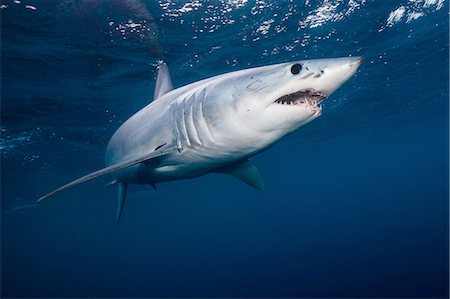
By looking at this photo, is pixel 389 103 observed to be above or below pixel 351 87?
above

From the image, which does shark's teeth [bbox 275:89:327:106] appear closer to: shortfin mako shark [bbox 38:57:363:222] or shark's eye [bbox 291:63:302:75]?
shortfin mako shark [bbox 38:57:363:222]

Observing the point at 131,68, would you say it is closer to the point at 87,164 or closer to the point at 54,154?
the point at 54,154

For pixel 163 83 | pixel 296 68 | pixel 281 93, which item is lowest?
pixel 281 93

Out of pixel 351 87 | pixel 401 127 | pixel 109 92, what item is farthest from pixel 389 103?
pixel 109 92

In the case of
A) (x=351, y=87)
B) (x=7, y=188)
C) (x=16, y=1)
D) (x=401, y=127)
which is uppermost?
(x=401, y=127)

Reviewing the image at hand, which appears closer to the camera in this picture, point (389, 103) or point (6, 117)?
point (6, 117)

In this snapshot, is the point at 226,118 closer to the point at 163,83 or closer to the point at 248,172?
the point at 248,172

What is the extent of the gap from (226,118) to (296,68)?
943 mm

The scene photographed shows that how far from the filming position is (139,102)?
45.9 ft

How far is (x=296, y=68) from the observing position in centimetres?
269

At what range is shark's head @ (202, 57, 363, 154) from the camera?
252cm

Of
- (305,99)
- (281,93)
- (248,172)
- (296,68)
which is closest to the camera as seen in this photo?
(296,68)

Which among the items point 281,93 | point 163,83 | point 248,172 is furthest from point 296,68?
point 163,83

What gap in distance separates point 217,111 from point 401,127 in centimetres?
4087
